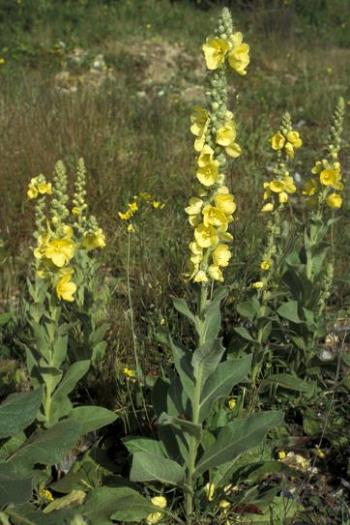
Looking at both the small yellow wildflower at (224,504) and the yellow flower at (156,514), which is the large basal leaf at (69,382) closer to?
the yellow flower at (156,514)

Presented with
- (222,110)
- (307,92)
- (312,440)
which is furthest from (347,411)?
(307,92)

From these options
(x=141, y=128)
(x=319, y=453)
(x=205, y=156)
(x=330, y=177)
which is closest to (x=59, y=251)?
(x=205, y=156)

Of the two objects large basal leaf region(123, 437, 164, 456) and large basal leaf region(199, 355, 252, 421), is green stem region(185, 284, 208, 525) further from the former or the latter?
large basal leaf region(123, 437, 164, 456)

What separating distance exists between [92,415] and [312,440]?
104 cm

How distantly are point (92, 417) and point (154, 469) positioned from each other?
1.25 feet

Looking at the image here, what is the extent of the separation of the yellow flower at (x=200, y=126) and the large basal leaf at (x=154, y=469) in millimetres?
1031

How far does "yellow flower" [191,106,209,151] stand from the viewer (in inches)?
73.0

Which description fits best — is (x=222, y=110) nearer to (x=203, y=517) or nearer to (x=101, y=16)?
(x=203, y=517)

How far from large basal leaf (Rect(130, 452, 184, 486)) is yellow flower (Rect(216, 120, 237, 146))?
3.45 ft

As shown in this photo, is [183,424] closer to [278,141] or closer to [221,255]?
[221,255]

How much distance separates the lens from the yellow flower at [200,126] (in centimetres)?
185

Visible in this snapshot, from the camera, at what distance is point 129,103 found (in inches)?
281

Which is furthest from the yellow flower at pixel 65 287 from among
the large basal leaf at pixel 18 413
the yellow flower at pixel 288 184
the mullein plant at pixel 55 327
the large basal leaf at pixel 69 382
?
the yellow flower at pixel 288 184

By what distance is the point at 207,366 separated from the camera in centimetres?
200
